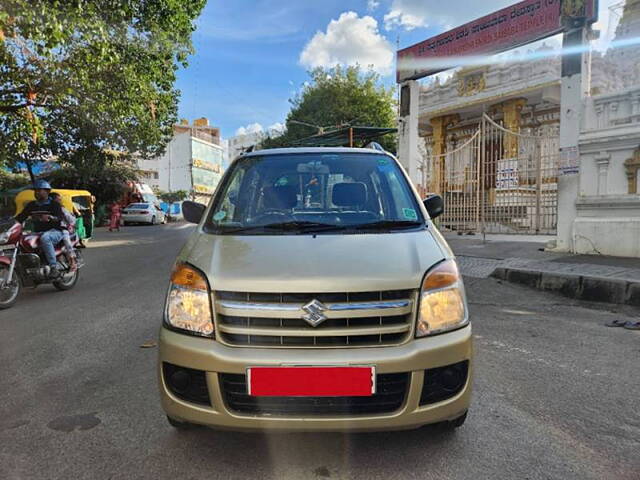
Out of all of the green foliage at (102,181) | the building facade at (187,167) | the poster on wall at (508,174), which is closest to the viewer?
the poster on wall at (508,174)

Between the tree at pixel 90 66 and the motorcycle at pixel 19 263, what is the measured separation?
3434mm

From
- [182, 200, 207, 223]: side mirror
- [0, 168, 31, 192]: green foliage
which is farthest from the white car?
[182, 200, 207, 223]: side mirror

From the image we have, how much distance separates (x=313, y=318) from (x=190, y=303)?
58 centimetres

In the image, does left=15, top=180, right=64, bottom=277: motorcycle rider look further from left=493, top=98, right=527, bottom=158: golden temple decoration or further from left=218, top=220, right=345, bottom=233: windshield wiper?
left=493, top=98, right=527, bottom=158: golden temple decoration

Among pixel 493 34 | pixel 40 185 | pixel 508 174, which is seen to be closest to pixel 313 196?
pixel 40 185

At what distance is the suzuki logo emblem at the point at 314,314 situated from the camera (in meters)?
1.99

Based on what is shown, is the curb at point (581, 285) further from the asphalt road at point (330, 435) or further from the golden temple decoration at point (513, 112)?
the golden temple decoration at point (513, 112)

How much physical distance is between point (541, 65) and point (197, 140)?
51.0m

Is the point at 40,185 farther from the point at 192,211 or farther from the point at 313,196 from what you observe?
the point at 313,196

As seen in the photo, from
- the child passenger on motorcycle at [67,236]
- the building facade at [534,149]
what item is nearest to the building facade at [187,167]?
the building facade at [534,149]

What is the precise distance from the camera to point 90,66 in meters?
9.62

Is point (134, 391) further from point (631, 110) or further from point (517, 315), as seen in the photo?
point (631, 110)

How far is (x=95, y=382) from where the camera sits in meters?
3.25

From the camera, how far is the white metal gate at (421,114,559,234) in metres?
11.2
